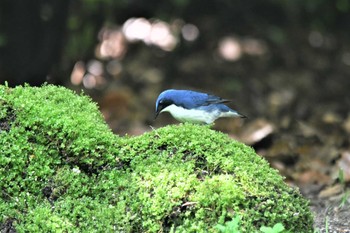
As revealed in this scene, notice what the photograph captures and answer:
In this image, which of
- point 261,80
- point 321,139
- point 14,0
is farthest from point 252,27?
point 14,0

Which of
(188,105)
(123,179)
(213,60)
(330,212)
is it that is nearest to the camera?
(123,179)

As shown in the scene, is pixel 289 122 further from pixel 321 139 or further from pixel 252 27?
pixel 252 27

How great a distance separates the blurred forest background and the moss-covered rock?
3746mm

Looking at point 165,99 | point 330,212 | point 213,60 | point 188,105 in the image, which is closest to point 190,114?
point 188,105

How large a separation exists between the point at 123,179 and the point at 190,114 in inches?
77.9

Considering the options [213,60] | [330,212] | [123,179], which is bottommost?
[123,179]

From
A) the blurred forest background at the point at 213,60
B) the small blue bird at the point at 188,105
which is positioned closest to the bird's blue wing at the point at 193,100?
the small blue bird at the point at 188,105

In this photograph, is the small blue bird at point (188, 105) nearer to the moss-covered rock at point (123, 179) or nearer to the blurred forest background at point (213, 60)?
the moss-covered rock at point (123, 179)

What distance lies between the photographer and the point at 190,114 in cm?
689

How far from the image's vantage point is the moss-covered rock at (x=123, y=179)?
183 inches

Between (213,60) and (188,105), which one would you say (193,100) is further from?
(213,60)

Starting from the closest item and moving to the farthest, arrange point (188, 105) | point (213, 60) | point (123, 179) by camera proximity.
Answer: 1. point (123, 179)
2. point (188, 105)
3. point (213, 60)

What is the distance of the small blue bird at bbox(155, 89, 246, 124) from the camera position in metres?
6.80

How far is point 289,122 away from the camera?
10.8m
